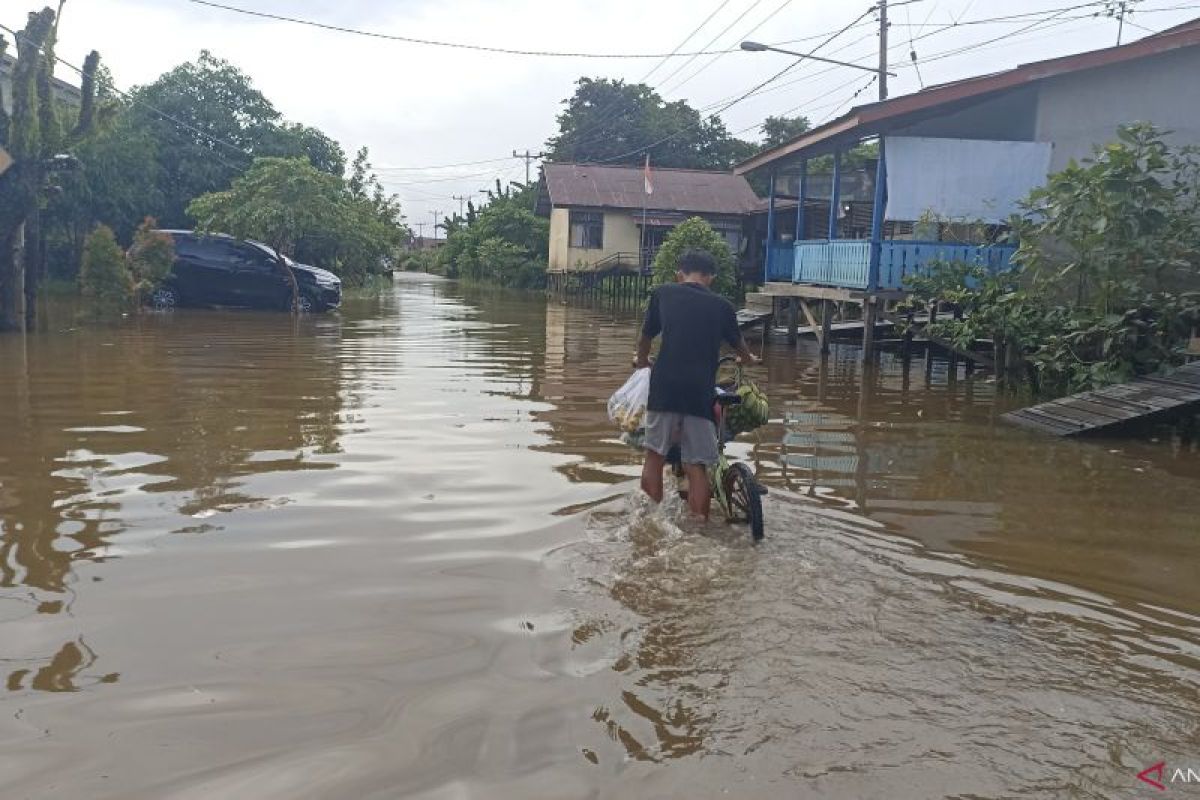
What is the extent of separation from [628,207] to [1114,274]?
2882 cm

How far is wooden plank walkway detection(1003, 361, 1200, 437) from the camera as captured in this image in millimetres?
8445

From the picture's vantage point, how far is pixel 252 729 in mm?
3078

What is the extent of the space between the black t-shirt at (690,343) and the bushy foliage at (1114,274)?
6.31 m

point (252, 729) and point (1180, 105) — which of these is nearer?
point (252, 729)

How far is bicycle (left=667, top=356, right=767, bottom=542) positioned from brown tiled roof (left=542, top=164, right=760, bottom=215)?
31.8 m

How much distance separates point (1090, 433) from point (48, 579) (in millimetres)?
7922

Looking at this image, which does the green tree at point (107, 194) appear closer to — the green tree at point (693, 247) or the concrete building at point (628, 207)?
the concrete building at point (628, 207)

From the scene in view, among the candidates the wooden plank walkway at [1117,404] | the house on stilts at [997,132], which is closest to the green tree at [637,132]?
the house on stilts at [997,132]

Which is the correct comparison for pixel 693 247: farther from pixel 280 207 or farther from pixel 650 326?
pixel 650 326

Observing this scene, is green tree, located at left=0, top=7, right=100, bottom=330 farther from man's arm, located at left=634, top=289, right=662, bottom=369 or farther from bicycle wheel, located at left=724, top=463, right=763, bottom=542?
bicycle wheel, located at left=724, top=463, right=763, bottom=542

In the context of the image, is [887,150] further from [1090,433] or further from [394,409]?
[394,409]

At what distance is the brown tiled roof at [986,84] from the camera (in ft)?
40.0

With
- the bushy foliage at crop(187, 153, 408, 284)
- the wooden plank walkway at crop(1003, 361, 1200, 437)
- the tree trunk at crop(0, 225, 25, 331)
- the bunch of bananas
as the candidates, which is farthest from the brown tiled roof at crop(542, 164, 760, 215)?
the bunch of bananas

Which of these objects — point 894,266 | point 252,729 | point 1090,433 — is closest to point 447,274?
point 894,266
